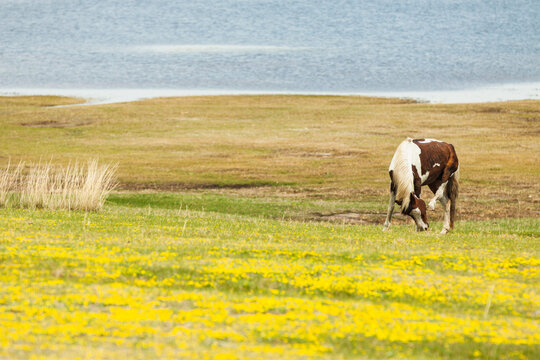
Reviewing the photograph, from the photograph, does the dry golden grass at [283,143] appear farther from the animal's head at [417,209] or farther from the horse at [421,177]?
the animal's head at [417,209]

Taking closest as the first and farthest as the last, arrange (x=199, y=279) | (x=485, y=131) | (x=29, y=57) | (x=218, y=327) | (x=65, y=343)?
1. (x=65, y=343)
2. (x=218, y=327)
3. (x=199, y=279)
4. (x=485, y=131)
5. (x=29, y=57)

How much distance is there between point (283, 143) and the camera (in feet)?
193

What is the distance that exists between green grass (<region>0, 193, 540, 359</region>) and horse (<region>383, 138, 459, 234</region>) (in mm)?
2203

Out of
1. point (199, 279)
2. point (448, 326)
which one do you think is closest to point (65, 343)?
point (199, 279)

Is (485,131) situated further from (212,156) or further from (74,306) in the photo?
(74,306)

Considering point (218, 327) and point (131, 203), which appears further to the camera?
point (131, 203)

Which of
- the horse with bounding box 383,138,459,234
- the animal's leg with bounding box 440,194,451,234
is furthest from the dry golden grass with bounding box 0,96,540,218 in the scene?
the horse with bounding box 383,138,459,234

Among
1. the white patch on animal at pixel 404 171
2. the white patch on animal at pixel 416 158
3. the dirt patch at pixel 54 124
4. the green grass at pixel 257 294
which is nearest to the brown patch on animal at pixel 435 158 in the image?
the white patch on animal at pixel 416 158

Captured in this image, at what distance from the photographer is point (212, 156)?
53.0 meters

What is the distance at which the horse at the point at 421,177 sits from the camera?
816 inches

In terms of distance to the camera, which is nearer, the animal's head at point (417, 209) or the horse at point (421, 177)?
the animal's head at point (417, 209)

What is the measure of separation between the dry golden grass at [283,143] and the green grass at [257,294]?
55.7ft

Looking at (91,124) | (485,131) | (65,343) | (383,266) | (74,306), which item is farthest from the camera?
(91,124)

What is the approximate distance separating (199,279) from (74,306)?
2.53 m
